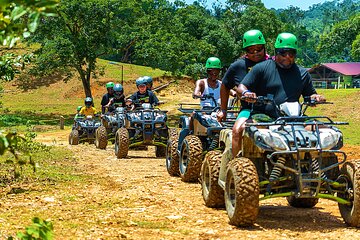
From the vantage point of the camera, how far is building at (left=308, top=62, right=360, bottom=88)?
79.9 metres

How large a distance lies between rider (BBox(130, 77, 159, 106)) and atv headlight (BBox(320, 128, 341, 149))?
9.56 metres

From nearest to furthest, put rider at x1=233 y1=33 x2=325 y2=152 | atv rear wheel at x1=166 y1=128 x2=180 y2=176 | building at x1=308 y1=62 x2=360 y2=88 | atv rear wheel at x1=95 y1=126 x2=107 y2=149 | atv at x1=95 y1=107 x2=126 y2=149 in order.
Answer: rider at x1=233 y1=33 x2=325 y2=152 → atv rear wheel at x1=166 y1=128 x2=180 y2=176 → atv at x1=95 y1=107 x2=126 y2=149 → atv rear wheel at x1=95 y1=126 x2=107 y2=149 → building at x1=308 y1=62 x2=360 y2=88

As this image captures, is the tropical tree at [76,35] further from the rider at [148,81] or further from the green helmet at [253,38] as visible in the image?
the green helmet at [253,38]

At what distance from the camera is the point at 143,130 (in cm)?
1543

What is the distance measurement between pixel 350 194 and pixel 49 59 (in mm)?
29942

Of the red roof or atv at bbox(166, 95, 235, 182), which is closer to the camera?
atv at bbox(166, 95, 235, 182)

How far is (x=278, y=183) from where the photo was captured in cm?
688

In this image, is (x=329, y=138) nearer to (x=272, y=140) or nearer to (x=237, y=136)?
(x=272, y=140)

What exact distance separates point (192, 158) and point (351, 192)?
386 centimetres

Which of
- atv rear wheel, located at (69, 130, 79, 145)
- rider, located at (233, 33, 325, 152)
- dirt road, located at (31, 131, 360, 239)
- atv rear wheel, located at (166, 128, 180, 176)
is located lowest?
atv rear wheel, located at (69, 130, 79, 145)

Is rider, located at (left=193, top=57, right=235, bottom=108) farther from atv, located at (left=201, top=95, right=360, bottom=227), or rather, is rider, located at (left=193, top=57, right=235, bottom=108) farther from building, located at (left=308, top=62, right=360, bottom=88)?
building, located at (left=308, top=62, right=360, bottom=88)

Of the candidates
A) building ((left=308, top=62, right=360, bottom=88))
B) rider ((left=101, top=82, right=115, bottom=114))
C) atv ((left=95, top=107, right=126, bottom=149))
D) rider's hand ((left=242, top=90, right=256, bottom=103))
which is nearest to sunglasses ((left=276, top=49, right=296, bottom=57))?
rider's hand ((left=242, top=90, right=256, bottom=103))

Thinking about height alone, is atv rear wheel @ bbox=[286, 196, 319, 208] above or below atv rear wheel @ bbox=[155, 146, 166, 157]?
above

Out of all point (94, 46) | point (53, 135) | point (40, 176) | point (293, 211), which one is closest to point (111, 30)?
point (94, 46)
